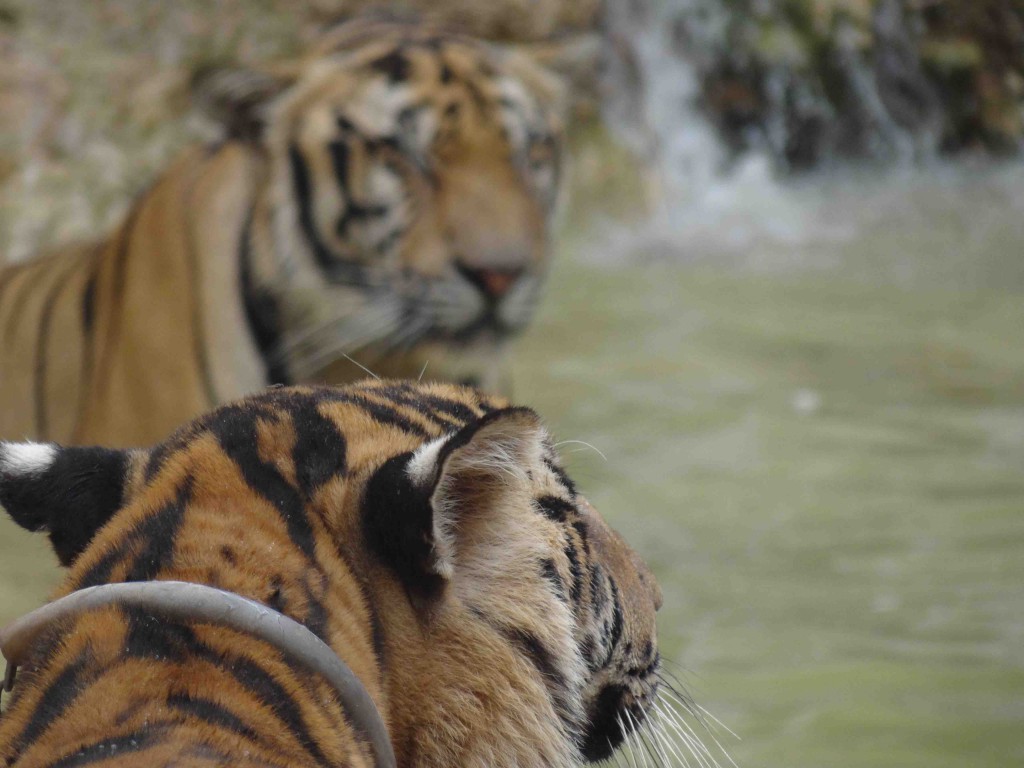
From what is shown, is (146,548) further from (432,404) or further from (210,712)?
(432,404)

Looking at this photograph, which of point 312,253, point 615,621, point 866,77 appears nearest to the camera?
point 615,621

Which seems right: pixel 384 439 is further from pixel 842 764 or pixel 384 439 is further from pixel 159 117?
pixel 159 117

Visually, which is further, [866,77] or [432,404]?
[866,77]

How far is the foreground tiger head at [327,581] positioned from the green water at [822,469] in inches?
39.9

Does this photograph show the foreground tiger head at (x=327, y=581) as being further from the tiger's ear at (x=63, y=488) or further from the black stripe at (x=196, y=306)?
the black stripe at (x=196, y=306)

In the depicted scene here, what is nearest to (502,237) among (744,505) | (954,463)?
(744,505)

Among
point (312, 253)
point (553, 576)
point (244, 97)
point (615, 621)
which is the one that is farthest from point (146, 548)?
point (244, 97)

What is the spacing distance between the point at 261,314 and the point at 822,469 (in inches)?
93.7

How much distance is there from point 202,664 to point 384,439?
385mm

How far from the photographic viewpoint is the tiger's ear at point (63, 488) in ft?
5.37

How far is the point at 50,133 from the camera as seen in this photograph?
7.64 m

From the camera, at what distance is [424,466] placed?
1466 millimetres

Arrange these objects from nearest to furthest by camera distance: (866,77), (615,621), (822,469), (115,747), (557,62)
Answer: (115,747) → (615,621) → (822,469) → (557,62) → (866,77)

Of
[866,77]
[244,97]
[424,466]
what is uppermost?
[424,466]
